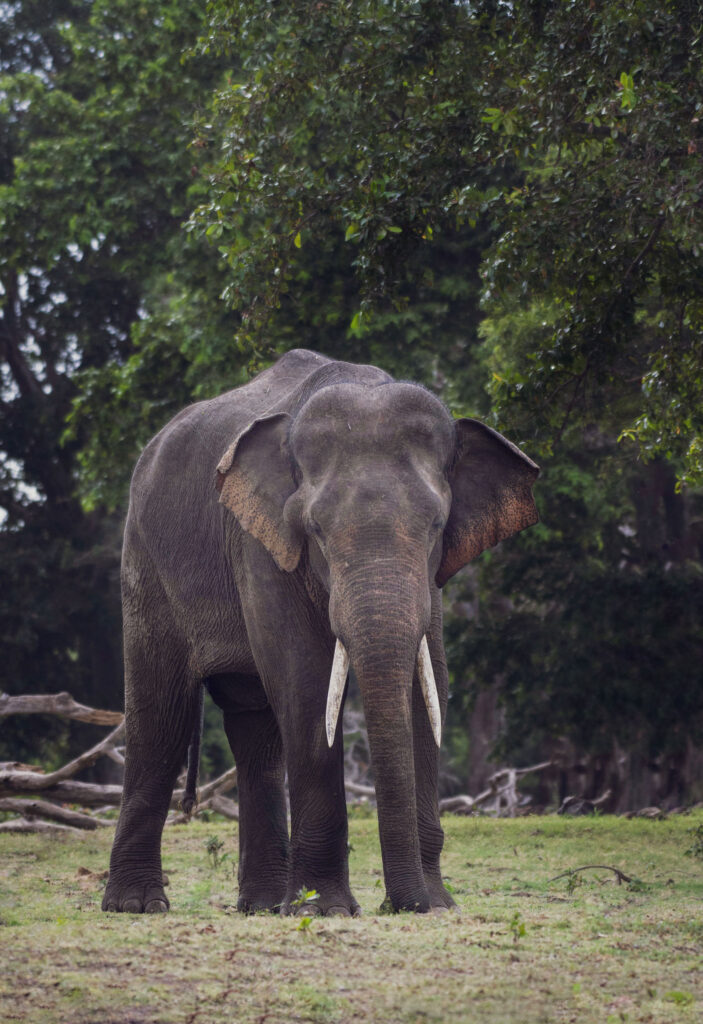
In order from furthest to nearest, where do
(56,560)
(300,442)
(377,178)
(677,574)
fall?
(56,560) → (677,574) → (377,178) → (300,442)

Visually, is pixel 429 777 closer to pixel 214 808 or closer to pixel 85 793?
pixel 85 793

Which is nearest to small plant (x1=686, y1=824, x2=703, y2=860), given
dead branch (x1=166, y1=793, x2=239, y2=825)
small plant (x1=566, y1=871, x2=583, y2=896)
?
small plant (x1=566, y1=871, x2=583, y2=896)

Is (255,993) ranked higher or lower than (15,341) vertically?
lower

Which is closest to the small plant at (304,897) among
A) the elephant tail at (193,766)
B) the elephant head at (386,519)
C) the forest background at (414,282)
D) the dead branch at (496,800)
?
the elephant head at (386,519)

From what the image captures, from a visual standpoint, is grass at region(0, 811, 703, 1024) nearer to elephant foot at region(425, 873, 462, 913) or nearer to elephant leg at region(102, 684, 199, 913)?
elephant foot at region(425, 873, 462, 913)

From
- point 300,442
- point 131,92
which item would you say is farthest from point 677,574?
point 300,442

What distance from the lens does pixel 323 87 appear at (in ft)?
39.7

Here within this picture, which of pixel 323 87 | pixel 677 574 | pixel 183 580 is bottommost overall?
pixel 183 580

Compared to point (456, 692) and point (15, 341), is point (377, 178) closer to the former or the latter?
point (456, 692)

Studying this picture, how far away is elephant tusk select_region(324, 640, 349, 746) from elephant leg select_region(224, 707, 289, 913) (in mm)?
1998

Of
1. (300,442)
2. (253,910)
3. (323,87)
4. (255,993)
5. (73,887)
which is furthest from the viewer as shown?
(323,87)

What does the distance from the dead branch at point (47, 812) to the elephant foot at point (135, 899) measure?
189 inches

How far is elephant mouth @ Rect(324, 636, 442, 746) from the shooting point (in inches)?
251

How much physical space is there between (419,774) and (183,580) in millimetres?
2040
